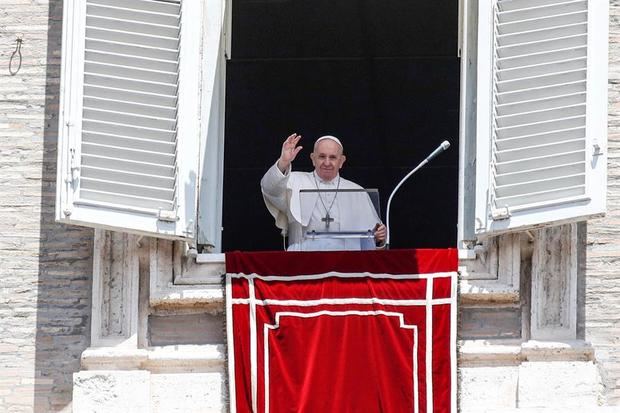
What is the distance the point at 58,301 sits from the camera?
10.8 m

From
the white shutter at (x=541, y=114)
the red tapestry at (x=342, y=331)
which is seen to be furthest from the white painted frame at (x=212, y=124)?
the white shutter at (x=541, y=114)

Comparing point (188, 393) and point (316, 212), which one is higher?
point (316, 212)

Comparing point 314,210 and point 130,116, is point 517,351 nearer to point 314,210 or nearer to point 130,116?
point 314,210

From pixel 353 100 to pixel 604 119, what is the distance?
228 inches

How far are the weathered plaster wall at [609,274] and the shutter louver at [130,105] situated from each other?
6.51 feet

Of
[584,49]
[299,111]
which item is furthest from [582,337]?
[299,111]

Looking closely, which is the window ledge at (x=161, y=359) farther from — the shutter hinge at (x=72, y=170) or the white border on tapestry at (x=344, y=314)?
the shutter hinge at (x=72, y=170)

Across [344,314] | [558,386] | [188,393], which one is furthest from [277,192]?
[558,386]

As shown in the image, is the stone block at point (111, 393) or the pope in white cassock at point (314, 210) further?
the pope in white cassock at point (314, 210)

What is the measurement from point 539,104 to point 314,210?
151cm

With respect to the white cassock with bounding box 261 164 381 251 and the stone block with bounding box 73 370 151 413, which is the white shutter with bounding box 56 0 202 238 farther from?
the white cassock with bounding box 261 164 381 251

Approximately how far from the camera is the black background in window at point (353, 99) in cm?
1488

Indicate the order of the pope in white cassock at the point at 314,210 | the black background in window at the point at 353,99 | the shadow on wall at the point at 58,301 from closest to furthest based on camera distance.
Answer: the shadow on wall at the point at 58,301 < the pope in white cassock at the point at 314,210 < the black background in window at the point at 353,99

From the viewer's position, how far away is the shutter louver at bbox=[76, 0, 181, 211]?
1053 cm
